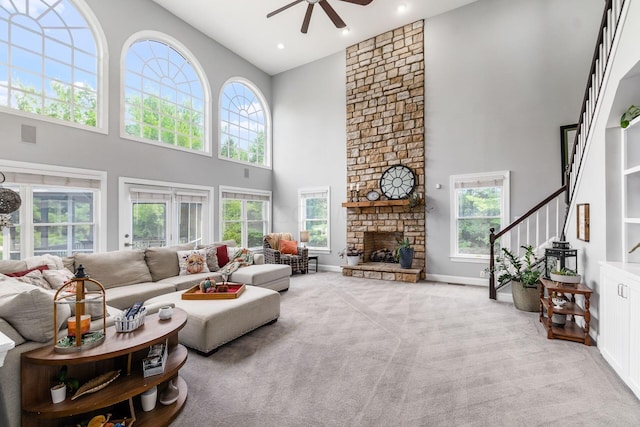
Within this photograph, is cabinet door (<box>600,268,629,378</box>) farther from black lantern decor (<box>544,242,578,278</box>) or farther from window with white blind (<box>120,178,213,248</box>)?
window with white blind (<box>120,178,213,248</box>)

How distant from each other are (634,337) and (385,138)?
4.97m

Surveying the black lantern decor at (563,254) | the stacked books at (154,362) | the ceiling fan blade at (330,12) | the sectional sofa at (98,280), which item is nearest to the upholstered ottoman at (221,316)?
the sectional sofa at (98,280)

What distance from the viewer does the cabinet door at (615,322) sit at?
87.7 inches

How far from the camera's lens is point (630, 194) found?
257cm

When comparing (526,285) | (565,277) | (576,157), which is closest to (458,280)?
(526,285)

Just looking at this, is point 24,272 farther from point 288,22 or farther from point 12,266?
point 288,22

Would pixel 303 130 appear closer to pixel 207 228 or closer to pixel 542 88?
pixel 207 228

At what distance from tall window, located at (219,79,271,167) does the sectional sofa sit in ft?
8.41

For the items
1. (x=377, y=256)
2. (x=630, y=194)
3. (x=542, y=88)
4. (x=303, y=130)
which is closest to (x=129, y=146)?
(x=303, y=130)

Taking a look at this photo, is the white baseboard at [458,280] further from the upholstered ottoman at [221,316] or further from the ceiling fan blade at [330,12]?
the ceiling fan blade at [330,12]

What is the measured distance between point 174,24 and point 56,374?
601 centimetres

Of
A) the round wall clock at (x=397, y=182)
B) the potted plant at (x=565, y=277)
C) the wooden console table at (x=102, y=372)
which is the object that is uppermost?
the round wall clock at (x=397, y=182)

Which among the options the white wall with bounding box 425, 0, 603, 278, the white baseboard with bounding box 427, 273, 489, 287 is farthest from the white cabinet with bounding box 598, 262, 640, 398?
the white wall with bounding box 425, 0, 603, 278

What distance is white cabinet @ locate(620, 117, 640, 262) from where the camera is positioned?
2.56 meters
